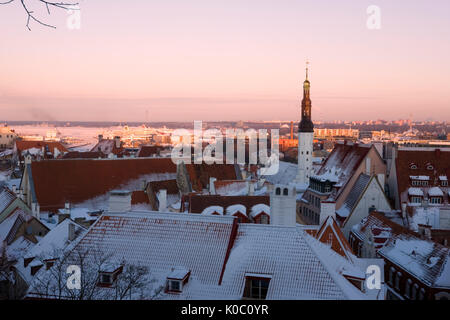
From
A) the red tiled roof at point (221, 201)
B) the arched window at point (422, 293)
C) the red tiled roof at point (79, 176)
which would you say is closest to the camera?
the arched window at point (422, 293)

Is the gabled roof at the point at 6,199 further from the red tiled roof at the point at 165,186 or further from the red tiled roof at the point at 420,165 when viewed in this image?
the red tiled roof at the point at 420,165

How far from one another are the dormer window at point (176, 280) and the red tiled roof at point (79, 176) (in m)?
28.7

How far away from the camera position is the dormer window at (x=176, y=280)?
14.0 meters

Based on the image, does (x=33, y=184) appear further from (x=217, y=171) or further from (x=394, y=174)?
(x=394, y=174)

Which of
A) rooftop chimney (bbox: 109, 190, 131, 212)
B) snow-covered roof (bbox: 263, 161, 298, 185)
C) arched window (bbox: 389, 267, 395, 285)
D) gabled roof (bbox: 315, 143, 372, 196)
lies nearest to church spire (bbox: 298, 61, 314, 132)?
snow-covered roof (bbox: 263, 161, 298, 185)

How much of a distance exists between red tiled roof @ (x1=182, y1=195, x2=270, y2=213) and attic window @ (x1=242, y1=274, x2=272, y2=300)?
54.6 feet

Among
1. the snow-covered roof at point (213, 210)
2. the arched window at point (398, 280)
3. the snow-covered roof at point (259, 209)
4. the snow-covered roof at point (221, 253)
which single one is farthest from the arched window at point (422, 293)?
the snow-covered roof at point (213, 210)

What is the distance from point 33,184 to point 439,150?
39616mm

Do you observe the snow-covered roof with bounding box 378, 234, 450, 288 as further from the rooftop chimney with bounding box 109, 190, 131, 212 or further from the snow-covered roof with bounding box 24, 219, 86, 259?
the snow-covered roof with bounding box 24, 219, 86, 259

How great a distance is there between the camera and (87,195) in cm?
4138

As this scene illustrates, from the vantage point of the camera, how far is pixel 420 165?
41375 mm

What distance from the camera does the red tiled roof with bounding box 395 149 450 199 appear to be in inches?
1586

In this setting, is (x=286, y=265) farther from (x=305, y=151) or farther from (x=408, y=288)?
(x=305, y=151)
